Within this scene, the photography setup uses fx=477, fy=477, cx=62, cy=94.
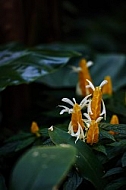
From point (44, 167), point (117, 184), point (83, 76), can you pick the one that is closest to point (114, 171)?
point (117, 184)

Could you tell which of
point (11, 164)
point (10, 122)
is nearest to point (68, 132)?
point (11, 164)

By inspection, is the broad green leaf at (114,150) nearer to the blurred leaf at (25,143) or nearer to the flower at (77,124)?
the flower at (77,124)

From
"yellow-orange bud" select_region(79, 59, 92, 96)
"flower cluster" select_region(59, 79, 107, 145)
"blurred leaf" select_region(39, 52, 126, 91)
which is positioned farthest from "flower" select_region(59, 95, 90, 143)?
"blurred leaf" select_region(39, 52, 126, 91)

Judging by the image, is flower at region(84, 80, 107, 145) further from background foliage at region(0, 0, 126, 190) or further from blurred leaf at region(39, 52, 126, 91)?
blurred leaf at region(39, 52, 126, 91)

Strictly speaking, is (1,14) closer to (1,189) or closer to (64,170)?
(1,189)

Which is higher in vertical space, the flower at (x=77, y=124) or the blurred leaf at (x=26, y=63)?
the blurred leaf at (x=26, y=63)

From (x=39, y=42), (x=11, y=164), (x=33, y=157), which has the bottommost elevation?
(x=11, y=164)

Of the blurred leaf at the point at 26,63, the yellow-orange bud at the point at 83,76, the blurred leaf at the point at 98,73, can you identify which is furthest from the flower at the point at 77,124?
the blurred leaf at the point at 98,73

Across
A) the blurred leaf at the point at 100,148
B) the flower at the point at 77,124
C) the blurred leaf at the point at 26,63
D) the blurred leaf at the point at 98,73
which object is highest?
the blurred leaf at the point at 26,63
